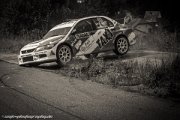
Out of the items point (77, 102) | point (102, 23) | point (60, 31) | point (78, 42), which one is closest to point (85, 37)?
point (78, 42)

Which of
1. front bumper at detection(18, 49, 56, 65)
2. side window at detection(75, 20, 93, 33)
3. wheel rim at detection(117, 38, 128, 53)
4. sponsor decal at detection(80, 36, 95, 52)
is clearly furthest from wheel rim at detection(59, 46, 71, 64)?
wheel rim at detection(117, 38, 128, 53)

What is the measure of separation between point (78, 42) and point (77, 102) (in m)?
5.46

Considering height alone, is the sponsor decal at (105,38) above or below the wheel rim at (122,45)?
above

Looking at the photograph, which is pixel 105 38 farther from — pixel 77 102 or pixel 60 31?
pixel 77 102

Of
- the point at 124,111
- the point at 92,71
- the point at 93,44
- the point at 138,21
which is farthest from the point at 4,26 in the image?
the point at 124,111

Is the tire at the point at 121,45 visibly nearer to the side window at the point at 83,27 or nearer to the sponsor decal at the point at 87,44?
the sponsor decal at the point at 87,44

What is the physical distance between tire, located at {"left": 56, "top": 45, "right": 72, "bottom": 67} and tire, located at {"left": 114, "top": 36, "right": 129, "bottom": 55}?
2.36 metres

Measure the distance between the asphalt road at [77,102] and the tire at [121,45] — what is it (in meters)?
4.48

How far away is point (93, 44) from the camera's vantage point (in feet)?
39.8

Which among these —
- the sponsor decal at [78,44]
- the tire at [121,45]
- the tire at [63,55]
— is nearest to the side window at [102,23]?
the tire at [121,45]

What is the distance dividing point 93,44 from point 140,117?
6.99 metres

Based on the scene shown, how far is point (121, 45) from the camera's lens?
42.6 ft

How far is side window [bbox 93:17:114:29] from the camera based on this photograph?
12.5m

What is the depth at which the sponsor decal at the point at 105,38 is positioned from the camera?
40.3 feet
